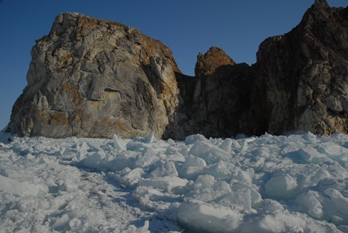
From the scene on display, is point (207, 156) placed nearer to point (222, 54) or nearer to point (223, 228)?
point (223, 228)

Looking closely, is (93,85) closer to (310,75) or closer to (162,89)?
(162,89)

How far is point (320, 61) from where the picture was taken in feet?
53.3

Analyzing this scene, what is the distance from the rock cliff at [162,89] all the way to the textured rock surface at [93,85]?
6 centimetres

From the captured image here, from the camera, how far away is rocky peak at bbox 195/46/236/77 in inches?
939

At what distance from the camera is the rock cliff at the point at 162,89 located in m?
16.1

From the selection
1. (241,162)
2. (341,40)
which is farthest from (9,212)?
(341,40)

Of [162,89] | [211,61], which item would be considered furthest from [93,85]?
[211,61]

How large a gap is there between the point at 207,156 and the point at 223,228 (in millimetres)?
2660

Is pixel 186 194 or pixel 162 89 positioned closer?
pixel 186 194

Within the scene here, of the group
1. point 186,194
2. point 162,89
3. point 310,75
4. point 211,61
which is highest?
point 211,61

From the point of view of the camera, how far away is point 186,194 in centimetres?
418

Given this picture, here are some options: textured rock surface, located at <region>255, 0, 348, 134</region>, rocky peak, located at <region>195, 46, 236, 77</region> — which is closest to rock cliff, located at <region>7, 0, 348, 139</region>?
textured rock surface, located at <region>255, 0, 348, 134</region>

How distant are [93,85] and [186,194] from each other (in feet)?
48.5

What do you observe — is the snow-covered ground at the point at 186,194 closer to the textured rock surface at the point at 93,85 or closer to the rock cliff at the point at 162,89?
the rock cliff at the point at 162,89
